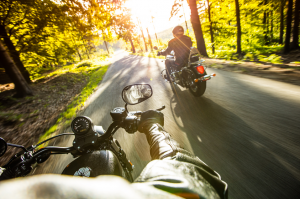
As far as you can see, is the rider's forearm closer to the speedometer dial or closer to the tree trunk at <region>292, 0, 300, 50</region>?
the speedometer dial

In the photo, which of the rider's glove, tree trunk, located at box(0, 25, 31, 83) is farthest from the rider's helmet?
tree trunk, located at box(0, 25, 31, 83)

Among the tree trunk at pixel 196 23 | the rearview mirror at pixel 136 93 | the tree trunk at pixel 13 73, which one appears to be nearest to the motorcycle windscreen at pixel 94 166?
the rearview mirror at pixel 136 93

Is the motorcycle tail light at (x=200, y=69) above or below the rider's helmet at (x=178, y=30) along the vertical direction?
below

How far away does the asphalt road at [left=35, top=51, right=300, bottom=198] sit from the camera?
61.9 inches

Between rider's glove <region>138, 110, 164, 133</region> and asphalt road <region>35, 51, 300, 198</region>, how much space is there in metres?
0.99

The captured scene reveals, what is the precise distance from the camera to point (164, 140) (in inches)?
52.1

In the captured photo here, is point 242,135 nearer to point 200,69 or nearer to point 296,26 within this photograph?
point 200,69

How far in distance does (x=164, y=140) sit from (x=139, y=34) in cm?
4057

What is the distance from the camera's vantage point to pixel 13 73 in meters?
7.28

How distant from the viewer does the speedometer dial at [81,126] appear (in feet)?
4.74

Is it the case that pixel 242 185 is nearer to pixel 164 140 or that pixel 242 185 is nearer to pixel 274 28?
pixel 164 140

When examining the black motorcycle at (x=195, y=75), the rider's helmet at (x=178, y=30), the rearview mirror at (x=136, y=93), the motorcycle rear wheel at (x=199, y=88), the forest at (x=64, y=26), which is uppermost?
the forest at (x=64, y=26)

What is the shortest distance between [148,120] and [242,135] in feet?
5.68

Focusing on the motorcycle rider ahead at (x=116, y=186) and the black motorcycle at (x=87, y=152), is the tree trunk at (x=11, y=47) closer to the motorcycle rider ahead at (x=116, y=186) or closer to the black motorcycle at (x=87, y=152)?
the black motorcycle at (x=87, y=152)
